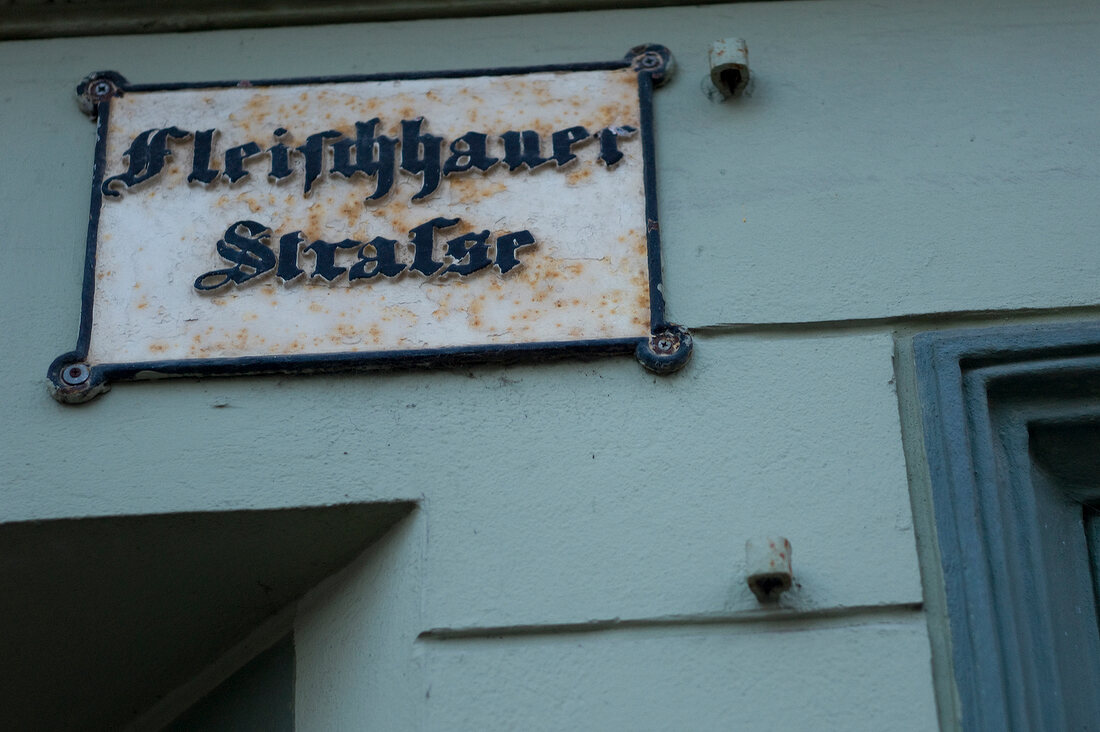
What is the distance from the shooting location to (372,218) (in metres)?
2.79

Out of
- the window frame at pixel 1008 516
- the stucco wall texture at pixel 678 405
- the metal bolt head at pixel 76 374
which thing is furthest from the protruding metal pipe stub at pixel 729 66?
the metal bolt head at pixel 76 374

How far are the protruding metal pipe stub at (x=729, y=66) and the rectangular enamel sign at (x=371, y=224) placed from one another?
12 cm

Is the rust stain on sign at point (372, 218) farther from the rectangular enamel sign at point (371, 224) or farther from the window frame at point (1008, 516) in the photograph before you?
the window frame at point (1008, 516)

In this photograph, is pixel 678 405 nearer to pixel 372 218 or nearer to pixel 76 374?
pixel 372 218

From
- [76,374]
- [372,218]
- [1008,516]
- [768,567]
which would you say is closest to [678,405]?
[768,567]

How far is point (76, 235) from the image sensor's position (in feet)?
9.21

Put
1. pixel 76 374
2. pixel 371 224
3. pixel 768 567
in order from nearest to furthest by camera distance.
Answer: pixel 768 567 < pixel 76 374 < pixel 371 224

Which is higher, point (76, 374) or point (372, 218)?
point (372, 218)

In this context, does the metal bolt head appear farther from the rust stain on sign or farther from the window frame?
the window frame

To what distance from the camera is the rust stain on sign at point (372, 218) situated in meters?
2.67

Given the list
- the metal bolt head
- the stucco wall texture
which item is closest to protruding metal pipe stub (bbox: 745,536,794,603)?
the stucco wall texture

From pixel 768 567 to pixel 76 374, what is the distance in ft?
4.19

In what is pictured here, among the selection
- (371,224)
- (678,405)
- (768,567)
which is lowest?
(768,567)

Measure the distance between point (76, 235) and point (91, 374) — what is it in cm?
33
